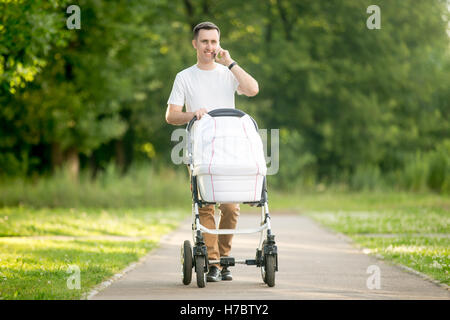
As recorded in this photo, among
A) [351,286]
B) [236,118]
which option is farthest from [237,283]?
[236,118]

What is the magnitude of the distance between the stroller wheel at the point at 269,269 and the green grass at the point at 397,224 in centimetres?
175

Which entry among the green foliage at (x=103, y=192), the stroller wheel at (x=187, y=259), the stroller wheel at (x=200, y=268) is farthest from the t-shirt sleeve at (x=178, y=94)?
the green foliage at (x=103, y=192)

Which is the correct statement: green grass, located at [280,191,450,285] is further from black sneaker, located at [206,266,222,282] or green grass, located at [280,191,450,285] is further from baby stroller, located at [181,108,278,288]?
black sneaker, located at [206,266,222,282]

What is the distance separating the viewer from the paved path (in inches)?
285

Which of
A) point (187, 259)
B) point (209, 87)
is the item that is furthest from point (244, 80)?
point (187, 259)

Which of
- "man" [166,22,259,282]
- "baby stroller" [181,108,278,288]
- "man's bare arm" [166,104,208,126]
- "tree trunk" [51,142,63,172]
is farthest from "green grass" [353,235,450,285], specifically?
"tree trunk" [51,142,63,172]

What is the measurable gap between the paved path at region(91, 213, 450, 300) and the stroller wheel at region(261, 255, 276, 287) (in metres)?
0.09

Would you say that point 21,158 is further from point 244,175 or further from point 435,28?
point 244,175

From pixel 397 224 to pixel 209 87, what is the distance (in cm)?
825

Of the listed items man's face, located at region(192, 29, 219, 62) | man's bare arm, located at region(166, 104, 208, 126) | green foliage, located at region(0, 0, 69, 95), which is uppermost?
green foliage, located at region(0, 0, 69, 95)

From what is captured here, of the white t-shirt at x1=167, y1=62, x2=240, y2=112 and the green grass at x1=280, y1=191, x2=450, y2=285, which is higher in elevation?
A: the white t-shirt at x1=167, y1=62, x2=240, y2=112

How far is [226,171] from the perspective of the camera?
734cm

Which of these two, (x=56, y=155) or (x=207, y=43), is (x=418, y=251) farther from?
(x=56, y=155)
